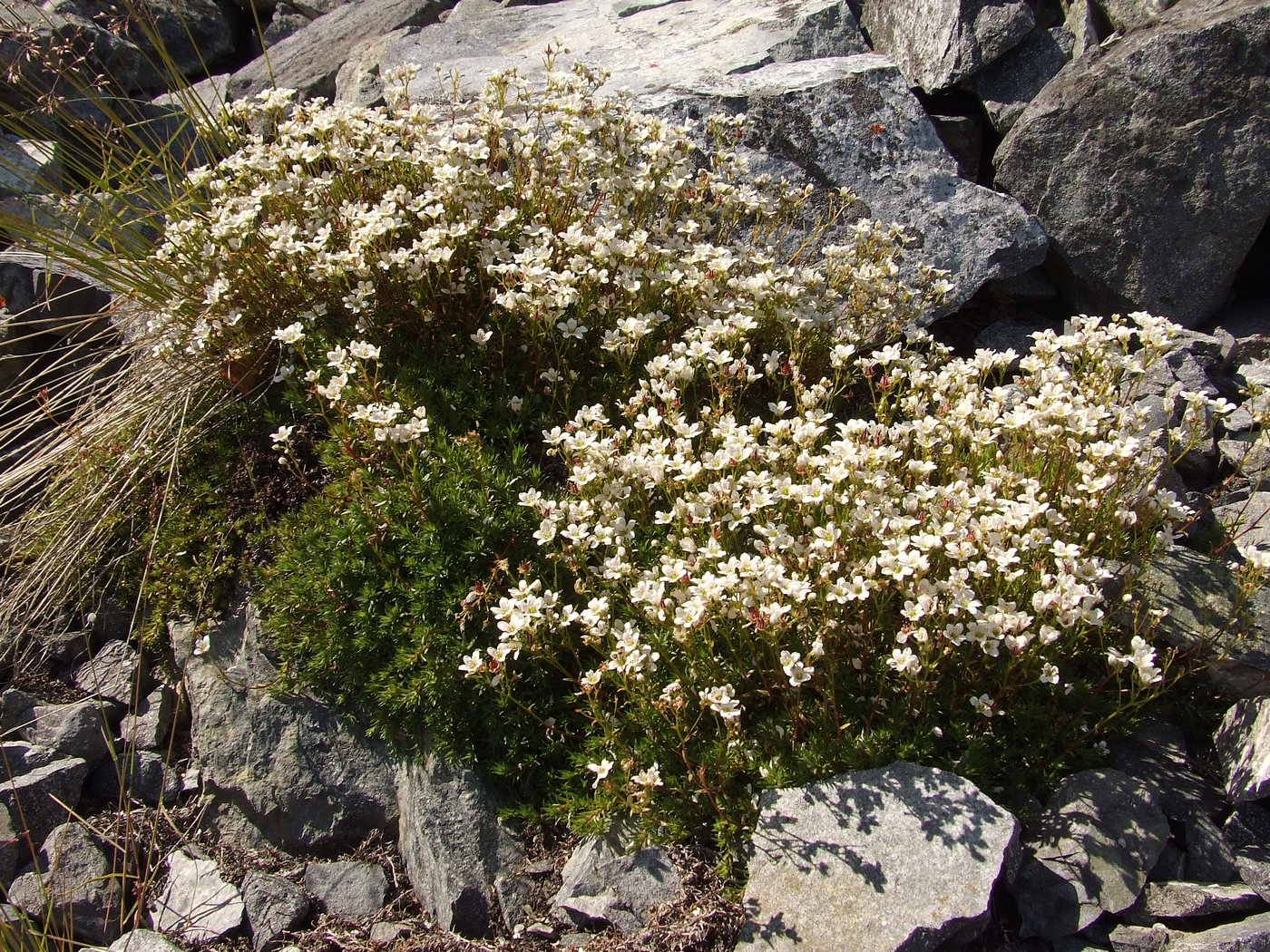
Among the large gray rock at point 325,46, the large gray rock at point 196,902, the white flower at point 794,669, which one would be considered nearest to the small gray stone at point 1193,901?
the white flower at point 794,669

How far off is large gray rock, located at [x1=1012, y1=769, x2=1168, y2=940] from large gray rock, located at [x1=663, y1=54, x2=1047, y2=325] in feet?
11.0

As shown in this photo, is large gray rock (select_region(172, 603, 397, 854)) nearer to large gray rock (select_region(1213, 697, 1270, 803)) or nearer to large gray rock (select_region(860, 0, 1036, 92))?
large gray rock (select_region(1213, 697, 1270, 803))

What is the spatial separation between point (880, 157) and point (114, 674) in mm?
5543

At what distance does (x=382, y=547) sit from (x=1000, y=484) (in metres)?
2.76

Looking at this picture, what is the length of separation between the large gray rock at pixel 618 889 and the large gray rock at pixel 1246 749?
2.11 meters

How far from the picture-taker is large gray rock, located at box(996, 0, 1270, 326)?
570cm

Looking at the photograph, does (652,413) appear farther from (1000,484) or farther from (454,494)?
(1000,484)

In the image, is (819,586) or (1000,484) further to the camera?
(1000,484)

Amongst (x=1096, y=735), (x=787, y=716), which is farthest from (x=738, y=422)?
(x=1096, y=735)

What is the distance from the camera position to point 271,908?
3873 mm

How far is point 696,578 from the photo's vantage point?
378 cm

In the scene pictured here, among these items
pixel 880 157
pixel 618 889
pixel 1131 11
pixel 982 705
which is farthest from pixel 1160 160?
pixel 618 889

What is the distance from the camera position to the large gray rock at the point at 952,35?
6.53 meters

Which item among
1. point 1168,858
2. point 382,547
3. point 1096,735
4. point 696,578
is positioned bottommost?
point 1168,858
